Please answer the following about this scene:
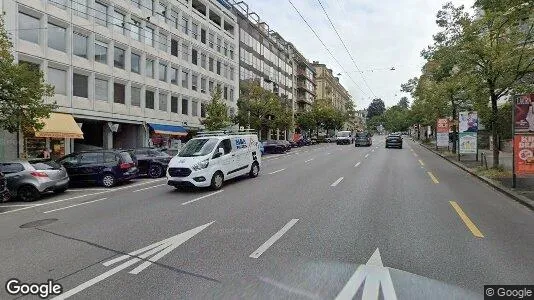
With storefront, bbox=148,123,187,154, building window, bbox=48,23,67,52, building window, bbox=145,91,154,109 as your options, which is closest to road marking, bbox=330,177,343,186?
building window, bbox=48,23,67,52

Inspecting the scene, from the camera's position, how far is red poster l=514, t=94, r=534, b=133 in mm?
12336

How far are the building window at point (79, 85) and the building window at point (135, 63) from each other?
5.66 m

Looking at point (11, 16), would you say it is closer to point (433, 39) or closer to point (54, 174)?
point (54, 174)

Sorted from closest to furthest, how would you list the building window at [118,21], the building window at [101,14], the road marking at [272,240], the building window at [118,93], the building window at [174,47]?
the road marking at [272,240] < the building window at [101,14] < the building window at [118,21] < the building window at [118,93] < the building window at [174,47]

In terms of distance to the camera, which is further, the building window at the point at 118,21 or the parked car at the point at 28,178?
the building window at the point at 118,21

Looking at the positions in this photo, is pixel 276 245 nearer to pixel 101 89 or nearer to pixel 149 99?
pixel 101 89

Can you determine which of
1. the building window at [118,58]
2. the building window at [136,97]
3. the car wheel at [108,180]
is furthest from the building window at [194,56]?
the car wheel at [108,180]

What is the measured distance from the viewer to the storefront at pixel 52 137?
21812 mm

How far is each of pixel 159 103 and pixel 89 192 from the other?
22.3 m

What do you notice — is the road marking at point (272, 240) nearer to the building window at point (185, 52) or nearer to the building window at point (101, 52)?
the building window at point (101, 52)

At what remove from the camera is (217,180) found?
1329cm

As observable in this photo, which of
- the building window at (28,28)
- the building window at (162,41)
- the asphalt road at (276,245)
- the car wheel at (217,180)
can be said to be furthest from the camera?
the building window at (162,41)

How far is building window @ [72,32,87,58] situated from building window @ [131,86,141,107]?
18.9 feet

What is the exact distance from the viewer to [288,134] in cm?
7275
